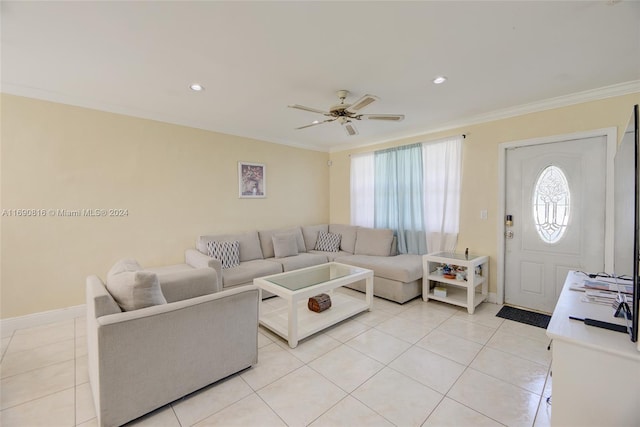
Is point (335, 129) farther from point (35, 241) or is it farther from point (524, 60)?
point (35, 241)

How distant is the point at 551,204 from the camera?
10.5 ft

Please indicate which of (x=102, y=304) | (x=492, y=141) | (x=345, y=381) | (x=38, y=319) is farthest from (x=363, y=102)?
(x=38, y=319)

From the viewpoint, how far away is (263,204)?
482 cm

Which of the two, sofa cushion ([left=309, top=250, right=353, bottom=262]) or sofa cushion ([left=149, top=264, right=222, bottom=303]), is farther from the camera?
sofa cushion ([left=309, top=250, right=353, bottom=262])

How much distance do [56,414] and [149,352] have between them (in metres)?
0.76

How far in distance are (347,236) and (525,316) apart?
285cm

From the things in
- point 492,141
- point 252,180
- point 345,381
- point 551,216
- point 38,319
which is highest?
point 492,141

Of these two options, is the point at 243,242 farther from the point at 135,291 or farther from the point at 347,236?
the point at 135,291

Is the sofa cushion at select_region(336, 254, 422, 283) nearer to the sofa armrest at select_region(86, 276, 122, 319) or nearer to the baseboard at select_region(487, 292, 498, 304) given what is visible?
the baseboard at select_region(487, 292, 498, 304)

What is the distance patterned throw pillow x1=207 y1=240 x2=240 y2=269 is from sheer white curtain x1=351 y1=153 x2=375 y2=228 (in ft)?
8.06

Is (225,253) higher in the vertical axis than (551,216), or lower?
lower

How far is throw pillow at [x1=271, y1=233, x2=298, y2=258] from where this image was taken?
4.48 meters

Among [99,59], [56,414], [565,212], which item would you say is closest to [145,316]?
[56,414]

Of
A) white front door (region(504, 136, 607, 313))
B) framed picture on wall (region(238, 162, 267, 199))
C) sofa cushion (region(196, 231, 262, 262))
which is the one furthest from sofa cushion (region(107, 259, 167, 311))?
white front door (region(504, 136, 607, 313))
